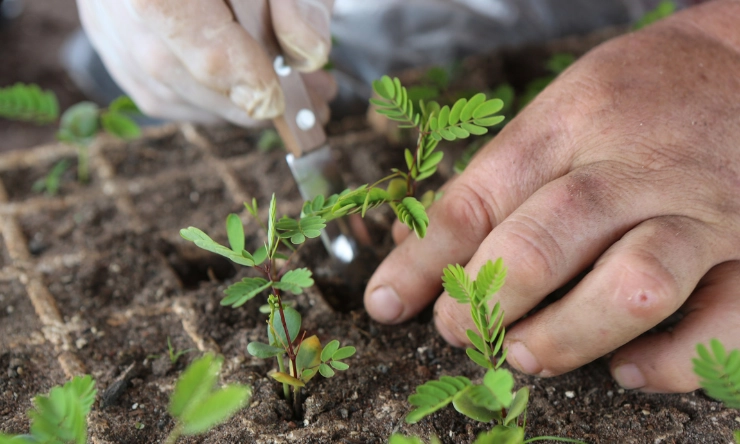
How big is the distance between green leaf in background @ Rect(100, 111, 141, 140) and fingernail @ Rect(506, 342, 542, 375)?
1.25m

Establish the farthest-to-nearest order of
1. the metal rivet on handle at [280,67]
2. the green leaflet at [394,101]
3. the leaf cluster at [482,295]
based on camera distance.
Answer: the metal rivet on handle at [280,67]
the green leaflet at [394,101]
the leaf cluster at [482,295]

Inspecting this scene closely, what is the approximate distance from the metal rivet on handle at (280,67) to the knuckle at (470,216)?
45 centimetres

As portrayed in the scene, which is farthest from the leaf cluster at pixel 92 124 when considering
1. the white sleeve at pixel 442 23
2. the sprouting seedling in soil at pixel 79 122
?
the white sleeve at pixel 442 23

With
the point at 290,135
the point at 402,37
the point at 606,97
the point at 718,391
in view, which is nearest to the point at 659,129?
the point at 606,97

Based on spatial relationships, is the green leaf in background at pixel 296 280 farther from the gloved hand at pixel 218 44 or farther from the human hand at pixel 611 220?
the gloved hand at pixel 218 44

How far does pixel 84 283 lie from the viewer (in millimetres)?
1392

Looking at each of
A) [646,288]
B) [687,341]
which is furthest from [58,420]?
[687,341]

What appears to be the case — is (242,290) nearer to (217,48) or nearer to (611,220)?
(217,48)

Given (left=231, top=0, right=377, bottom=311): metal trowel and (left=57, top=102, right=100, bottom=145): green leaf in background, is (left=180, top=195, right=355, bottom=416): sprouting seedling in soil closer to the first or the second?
(left=231, top=0, right=377, bottom=311): metal trowel

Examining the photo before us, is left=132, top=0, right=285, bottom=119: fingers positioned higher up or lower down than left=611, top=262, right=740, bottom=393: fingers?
higher up

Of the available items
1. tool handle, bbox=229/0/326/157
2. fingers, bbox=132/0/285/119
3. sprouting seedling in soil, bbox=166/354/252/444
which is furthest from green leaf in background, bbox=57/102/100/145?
sprouting seedling in soil, bbox=166/354/252/444

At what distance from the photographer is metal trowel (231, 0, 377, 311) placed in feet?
4.17

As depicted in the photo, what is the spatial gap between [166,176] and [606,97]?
1.19m

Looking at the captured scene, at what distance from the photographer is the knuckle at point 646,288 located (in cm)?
91
